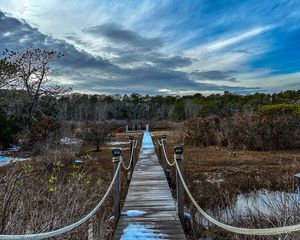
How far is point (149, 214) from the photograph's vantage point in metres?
6.07

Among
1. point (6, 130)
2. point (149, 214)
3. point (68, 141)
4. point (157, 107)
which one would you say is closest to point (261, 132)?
point (68, 141)

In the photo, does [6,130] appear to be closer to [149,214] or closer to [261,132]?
[261,132]

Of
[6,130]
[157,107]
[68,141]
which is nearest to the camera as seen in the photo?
[68,141]

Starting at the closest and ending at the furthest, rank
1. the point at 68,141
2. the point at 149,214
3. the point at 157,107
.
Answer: the point at 149,214, the point at 68,141, the point at 157,107

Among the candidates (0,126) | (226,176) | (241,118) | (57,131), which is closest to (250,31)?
(241,118)

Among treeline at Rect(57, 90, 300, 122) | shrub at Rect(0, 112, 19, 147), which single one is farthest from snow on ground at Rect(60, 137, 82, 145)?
treeline at Rect(57, 90, 300, 122)

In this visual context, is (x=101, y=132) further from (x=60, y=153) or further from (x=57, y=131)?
(x=60, y=153)

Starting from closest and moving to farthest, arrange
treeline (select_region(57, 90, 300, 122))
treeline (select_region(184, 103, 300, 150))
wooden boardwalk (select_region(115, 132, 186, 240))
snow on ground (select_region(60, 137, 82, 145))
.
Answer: wooden boardwalk (select_region(115, 132, 186, 240)) → snow on ground (select_region(60, 137, 82, 145)) → treeline (select_region(184, 103, 300, 150)) → treeline (select_region(57, 90, 300, 122))

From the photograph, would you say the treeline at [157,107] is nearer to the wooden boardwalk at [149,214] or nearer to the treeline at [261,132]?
the treeline at [261,132]

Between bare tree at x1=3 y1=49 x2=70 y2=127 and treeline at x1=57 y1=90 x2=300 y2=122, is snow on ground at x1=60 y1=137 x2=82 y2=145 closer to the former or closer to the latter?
bare tree at x1=3 y1=49 x2=70 y2=127

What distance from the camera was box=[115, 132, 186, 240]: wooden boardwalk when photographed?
511cm

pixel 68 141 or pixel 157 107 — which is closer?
pixel 68 141

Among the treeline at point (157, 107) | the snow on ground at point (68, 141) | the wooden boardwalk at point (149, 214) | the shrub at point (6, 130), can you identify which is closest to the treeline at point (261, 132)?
the snow on ground at point (68, 141)

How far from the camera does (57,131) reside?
18.8m
